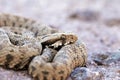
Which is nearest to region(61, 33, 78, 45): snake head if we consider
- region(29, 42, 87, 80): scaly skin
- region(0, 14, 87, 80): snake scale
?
region(0, 14, 87, 80): snake scale

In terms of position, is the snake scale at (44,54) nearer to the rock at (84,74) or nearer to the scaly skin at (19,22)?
the rock at (84,74)

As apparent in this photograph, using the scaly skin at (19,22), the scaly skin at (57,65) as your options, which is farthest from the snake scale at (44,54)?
the scaly skin at (19,22)

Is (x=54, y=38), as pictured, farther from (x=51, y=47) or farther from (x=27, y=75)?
(x=27, y=75)

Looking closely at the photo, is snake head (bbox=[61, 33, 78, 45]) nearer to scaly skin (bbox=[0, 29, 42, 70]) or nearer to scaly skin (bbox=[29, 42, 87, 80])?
scaly skin (bbox=[29, 42, 87, 80])

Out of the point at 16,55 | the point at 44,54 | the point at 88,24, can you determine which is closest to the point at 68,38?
the point at 44,54

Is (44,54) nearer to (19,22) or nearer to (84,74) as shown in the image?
(84,74)
